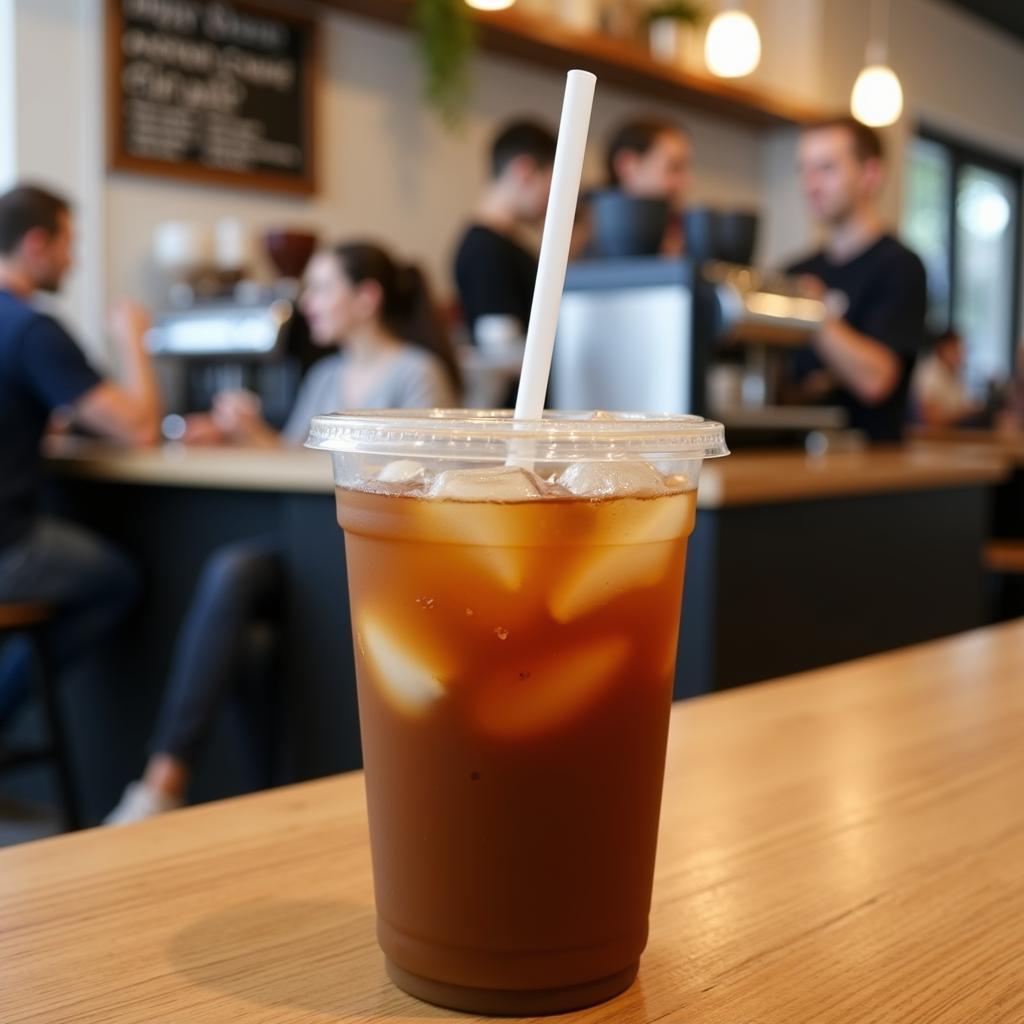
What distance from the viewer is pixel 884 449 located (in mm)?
3402

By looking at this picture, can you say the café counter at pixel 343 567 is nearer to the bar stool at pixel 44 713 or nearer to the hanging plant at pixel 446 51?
the bar stool at pixel 44 713

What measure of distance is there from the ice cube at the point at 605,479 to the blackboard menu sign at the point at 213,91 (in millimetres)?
3824

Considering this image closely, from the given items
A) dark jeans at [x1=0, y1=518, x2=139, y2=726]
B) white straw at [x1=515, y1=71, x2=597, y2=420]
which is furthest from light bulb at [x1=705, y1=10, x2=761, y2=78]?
white straw at [x1=515, y1=71, x2=597, y2=420]

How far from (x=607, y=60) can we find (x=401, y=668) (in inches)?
194

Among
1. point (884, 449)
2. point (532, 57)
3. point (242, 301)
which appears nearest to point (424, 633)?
point (884, 449)

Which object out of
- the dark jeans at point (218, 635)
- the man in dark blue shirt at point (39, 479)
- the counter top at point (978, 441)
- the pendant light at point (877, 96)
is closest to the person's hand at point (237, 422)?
the man in dark blue shirt at point (39, 479)

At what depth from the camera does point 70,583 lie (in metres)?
2.75

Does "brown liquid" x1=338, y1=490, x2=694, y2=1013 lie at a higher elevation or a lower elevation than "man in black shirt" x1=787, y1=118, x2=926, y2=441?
lower

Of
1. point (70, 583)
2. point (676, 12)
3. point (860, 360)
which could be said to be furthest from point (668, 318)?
point (676, 12)

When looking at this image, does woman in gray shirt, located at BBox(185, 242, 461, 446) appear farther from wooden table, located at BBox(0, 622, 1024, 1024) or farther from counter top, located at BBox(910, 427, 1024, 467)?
wooden table, located at BBox(0, 622, 1024, 1024)

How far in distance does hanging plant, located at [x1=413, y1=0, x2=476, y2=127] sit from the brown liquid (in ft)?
13.8

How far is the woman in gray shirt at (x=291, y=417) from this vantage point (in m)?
2.50

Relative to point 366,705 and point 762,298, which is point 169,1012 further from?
point 762,298

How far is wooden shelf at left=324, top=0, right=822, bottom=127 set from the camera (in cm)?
454
